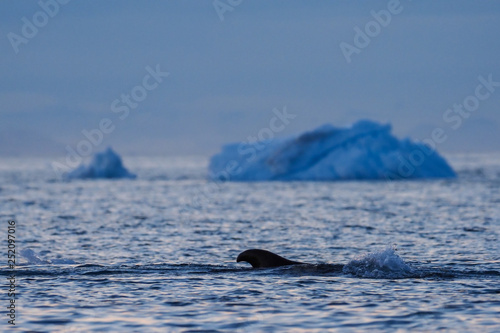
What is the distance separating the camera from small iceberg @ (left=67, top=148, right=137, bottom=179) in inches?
3091

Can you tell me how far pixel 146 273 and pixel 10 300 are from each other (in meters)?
3.73

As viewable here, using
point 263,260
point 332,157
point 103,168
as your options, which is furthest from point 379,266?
point 103,168

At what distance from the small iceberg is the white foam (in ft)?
201

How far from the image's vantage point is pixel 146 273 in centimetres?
1695

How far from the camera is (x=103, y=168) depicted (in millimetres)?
81000

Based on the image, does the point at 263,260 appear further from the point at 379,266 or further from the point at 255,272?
the point at 379,266

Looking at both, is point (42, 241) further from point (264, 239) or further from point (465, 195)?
point (465, 195)

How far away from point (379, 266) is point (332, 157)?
4716 centimetres

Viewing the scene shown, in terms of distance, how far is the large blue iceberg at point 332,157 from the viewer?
61.9m

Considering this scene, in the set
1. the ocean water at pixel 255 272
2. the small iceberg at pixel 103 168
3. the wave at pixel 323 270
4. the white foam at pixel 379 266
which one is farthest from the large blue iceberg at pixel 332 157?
the white foam at pixel 379 266

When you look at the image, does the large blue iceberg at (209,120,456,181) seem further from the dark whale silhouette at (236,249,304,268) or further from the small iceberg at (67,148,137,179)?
the dark whale silhouette at (236,249,304,268)

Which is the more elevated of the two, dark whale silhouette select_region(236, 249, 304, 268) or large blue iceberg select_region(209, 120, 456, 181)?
large blue iceberg select_region(209, 120, 456, 181)

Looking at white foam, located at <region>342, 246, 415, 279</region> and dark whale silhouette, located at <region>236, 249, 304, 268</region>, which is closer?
white foam, located at <region>342, 246, 415, 279</region>

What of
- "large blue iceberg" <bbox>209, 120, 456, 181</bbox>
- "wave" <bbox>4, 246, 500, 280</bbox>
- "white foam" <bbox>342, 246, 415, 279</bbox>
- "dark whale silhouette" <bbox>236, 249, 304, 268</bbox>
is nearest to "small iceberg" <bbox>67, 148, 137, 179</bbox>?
"large blue iceberg" <bbox>209, 120, 456, 181</bbox>
